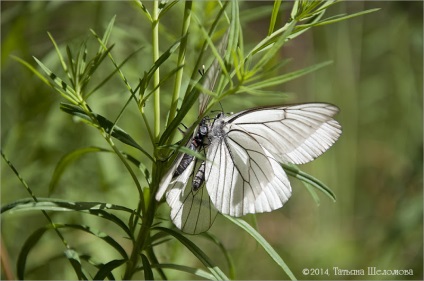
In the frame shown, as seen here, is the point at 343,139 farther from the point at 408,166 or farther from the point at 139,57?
the point at 139,57

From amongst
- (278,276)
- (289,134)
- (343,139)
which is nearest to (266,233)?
(278,276)

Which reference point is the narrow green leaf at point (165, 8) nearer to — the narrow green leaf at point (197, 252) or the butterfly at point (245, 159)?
the butterfly at point (245, 159)

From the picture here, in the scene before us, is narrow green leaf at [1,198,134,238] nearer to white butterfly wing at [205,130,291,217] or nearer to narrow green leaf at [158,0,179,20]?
white butterfly wing at [205,130,291,217]

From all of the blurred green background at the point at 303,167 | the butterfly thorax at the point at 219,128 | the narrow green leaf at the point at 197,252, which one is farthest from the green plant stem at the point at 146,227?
the blurred green background at the point at 303,167

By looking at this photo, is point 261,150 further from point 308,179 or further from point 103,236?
point 103,236

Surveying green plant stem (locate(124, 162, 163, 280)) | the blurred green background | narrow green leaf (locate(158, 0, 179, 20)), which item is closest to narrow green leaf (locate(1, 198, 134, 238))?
green plant stem (locate(124, 162, 163, 280))

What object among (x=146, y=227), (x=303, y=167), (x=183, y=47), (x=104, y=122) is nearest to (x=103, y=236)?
(x=146, y=227)
